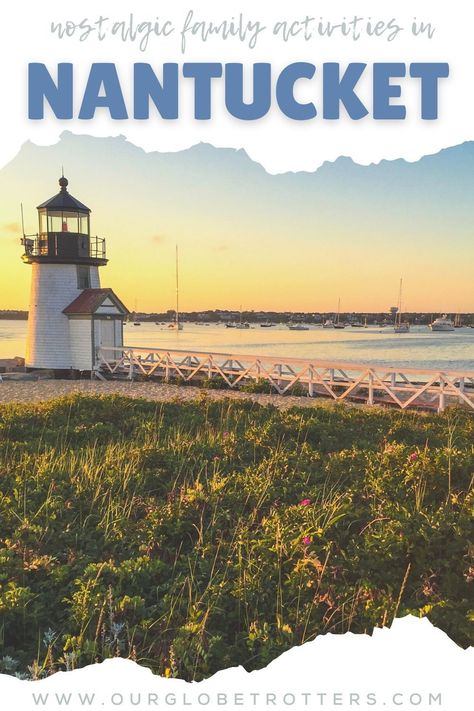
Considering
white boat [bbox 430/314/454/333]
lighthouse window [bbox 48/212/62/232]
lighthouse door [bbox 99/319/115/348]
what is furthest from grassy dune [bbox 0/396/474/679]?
white boat [bbox 430/314/454/333]

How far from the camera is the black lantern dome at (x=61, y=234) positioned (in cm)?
2361

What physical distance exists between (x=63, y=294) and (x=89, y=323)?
1.89m

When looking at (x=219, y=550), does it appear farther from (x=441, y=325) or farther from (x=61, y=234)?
(x=441, y=325)

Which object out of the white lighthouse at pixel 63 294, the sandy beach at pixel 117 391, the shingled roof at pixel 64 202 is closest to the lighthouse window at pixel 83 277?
the white lighthouse at pixel 63 294

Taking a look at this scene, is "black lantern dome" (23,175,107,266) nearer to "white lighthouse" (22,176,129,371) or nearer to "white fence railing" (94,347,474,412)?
"white lighthouse" (22,176,129,371)

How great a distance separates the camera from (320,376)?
17625 millimetres

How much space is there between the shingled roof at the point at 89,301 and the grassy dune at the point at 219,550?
15.8 metres

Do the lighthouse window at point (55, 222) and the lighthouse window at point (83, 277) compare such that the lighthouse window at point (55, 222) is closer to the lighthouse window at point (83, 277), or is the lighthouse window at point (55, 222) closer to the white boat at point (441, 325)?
the lighthouse window at point (83, 277)

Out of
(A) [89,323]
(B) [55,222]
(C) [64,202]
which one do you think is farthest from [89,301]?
(C) [64,202]

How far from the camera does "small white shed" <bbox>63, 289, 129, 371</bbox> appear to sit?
76.4 ft

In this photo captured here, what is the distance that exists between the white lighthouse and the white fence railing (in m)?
1.05

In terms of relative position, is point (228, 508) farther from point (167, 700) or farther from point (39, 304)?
point (39, 304)

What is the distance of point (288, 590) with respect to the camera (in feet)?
12.7

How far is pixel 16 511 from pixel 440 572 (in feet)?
12.7
